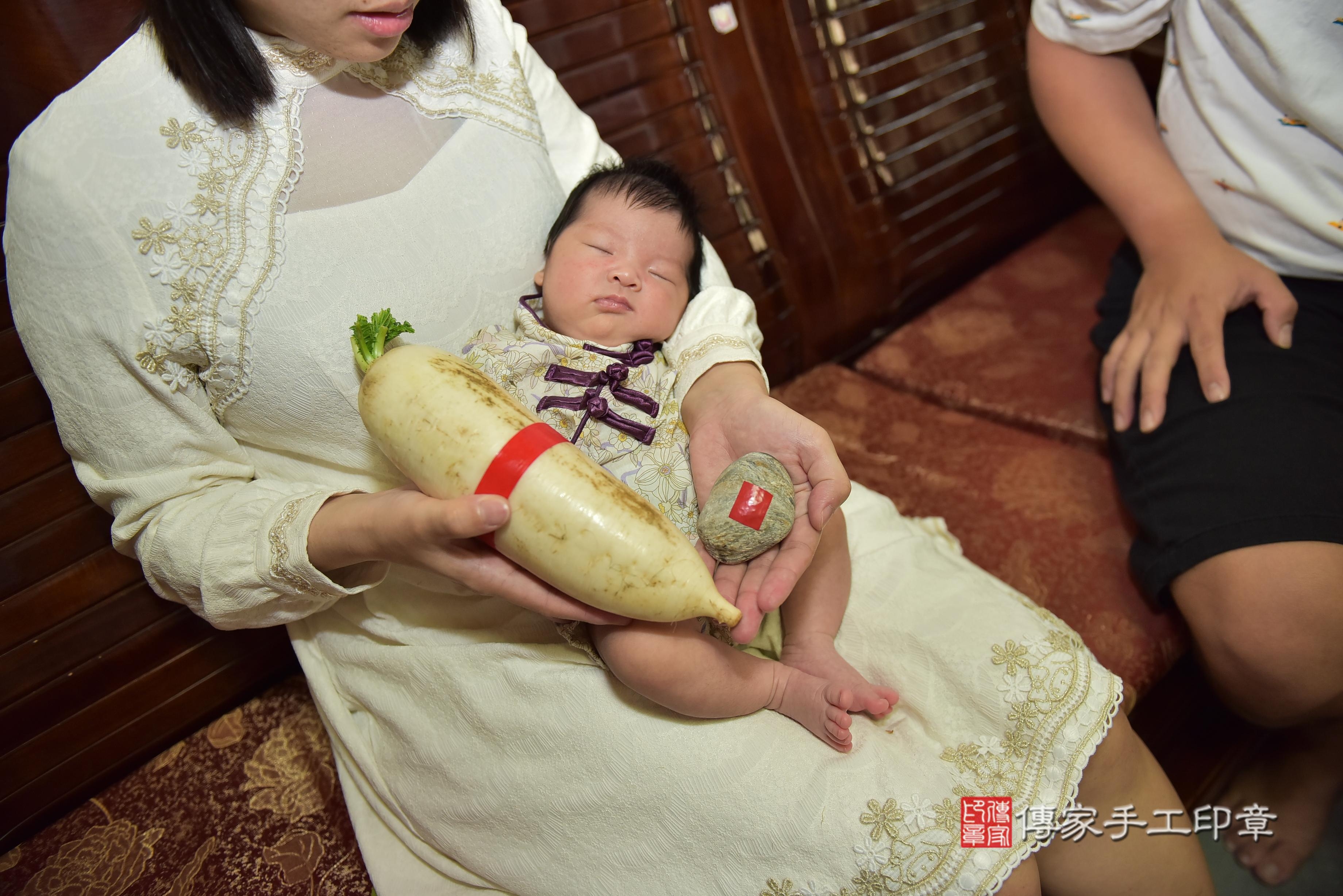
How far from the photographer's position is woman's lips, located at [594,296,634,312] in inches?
48.8

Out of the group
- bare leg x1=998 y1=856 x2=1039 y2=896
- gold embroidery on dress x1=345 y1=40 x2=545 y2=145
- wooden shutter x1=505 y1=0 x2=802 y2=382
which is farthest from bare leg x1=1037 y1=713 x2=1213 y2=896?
gold embroidery on dress x1=345 y1=40 x2=545 y2=145

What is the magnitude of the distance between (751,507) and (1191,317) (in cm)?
89

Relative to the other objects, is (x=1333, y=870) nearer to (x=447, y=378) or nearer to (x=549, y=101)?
(x=447, y=378)

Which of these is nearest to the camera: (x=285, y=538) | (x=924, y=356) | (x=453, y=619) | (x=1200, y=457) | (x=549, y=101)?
(x=285, y=538)

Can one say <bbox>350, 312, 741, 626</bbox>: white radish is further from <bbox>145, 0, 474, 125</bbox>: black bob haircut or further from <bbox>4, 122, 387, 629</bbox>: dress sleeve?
<bbox>145, 0, 474, 125</bbox>: black bob haircut

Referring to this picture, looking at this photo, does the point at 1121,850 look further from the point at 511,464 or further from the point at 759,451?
the point at 511,464

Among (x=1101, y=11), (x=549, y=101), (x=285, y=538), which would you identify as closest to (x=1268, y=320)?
(x=1101, y=11)

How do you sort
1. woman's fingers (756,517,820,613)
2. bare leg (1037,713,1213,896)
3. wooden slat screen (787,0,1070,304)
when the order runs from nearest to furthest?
woman's fingers (756,517,820,613) → bare leg (1037,713,1213,896) → wooden slat screen (787,0,1070,304)

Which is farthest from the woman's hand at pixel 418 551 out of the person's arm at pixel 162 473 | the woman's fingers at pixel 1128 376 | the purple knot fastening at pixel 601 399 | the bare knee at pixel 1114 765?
the woman's fingers at pixel 1128 376

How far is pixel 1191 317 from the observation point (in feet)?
4.50

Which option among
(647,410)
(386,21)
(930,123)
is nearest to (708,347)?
(647,410)

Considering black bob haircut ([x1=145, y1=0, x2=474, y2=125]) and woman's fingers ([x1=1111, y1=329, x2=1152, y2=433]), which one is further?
woman's fingers ([x1=1111, y1=329, x2=1152, y2=433])

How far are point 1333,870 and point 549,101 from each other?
5.71ft

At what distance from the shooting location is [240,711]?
1.46 metres
